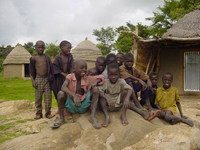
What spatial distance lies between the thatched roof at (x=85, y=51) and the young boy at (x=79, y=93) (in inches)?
482

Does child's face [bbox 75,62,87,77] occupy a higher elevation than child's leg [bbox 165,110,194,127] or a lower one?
higher

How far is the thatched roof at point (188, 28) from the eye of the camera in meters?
8.17

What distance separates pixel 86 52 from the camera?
52.3ft

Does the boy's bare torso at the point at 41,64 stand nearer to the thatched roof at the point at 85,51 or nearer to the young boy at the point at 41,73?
the young boy at the point at 41,73

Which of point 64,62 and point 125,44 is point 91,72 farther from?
point 125,44

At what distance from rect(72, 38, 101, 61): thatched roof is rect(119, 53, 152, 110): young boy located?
11.5m

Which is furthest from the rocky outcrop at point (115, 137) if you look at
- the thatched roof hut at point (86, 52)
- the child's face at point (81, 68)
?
the thatched roof hut at point (86, 52)

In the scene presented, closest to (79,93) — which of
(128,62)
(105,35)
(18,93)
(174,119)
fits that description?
(128,62)

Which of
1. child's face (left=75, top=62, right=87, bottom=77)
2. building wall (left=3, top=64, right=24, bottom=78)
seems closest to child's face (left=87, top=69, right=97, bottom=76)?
child's face (left=75, top=62, right=87, bottom=77)

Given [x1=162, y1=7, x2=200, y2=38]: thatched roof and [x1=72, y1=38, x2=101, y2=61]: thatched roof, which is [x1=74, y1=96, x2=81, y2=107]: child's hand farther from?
[x1=72, y1=38, x2=101, y2=61]: thatched roof

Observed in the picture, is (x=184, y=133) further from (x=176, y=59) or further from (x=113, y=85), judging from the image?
(x=176, y=59)

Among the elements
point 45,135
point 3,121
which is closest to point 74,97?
point 45,135

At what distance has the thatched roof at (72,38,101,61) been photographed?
15766 millimetres

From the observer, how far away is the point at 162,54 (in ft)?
30.6
